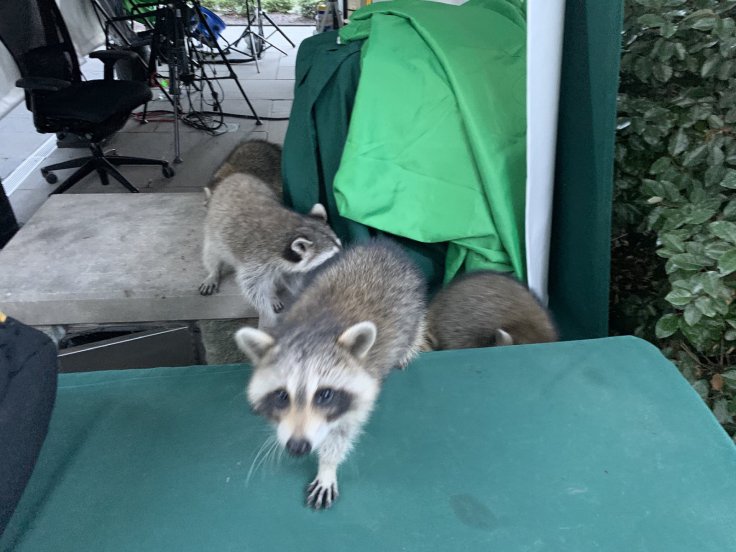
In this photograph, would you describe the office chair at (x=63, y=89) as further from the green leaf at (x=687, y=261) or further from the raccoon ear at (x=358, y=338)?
the green leaf at (x=687, y=261)

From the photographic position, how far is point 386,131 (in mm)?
A: 1804

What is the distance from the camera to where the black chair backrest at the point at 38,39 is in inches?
138

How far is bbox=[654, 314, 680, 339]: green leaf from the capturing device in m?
1.61

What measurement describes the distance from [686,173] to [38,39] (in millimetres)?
4080

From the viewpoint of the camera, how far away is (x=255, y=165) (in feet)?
9.05

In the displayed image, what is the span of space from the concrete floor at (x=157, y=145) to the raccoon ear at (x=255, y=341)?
3.14 m

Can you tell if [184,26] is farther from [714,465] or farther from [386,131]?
[714,465]

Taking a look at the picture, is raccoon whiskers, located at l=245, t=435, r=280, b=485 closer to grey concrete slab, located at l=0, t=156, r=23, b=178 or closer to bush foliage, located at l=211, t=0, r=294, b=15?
grey concrete slab, located at l=0, t=156, r=23, b=178

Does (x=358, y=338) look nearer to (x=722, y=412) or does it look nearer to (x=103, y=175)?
(x=722, y=412)

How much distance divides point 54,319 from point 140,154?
9.82 ft

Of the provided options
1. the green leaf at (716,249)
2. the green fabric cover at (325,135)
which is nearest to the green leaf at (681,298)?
the green leaf at (716,249)

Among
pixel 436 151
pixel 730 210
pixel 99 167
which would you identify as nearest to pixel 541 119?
pixel 436 151

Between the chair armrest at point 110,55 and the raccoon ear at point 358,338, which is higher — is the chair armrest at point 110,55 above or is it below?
above

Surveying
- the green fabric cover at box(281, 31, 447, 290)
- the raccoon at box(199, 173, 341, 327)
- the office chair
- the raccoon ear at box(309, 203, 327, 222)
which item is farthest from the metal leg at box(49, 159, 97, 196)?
the raccoon ear at box(309, 203, 327, 222)
